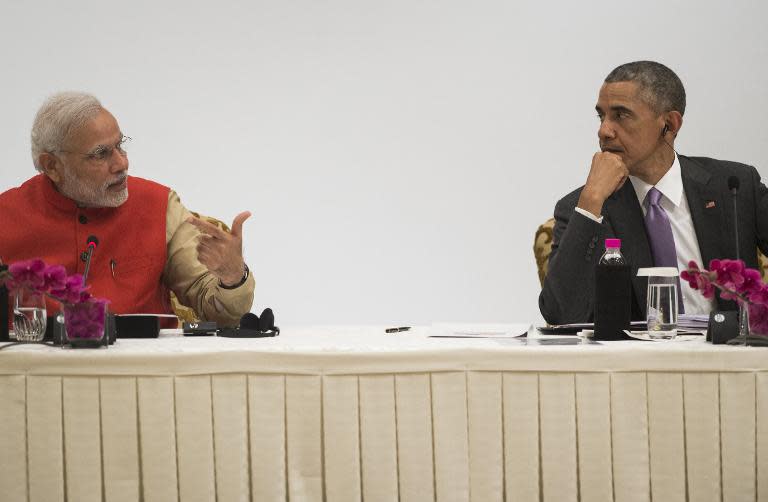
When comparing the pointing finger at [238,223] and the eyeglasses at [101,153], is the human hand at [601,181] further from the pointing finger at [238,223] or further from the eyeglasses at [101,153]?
the eyeglasses at [101,153]

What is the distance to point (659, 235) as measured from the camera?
236 centimetres

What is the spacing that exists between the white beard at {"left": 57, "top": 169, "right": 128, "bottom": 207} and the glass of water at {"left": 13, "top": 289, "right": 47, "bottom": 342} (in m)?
0.69

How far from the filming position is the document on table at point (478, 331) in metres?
1.80

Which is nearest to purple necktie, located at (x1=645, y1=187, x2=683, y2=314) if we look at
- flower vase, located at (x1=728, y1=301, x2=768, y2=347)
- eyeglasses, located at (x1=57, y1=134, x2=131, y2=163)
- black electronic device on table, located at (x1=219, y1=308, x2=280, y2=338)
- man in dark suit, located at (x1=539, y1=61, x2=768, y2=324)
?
man in dark suit, located at (x1=539, y1=61, x2=768, y2=324)

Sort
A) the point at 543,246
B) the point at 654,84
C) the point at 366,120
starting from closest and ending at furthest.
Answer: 1. the point at 654,84
2. the point at 543,246
3. the point at 366,120

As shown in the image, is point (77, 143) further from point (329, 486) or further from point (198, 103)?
point (329, 486)

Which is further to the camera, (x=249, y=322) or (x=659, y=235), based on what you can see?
(x=659, y=235)

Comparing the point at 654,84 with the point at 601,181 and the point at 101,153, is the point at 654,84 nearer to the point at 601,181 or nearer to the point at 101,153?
the point at 601,181

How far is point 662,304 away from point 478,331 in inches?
15.4

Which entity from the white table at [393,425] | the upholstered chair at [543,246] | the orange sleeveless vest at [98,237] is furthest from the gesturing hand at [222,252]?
the upholstered chair at [543,246]

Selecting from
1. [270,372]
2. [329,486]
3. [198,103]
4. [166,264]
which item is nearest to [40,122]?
[166,264]

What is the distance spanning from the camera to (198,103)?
3.55 m

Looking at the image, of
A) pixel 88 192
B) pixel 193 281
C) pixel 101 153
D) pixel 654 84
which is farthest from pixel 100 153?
pixel 654 84

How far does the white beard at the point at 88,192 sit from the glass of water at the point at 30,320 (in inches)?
27.2
